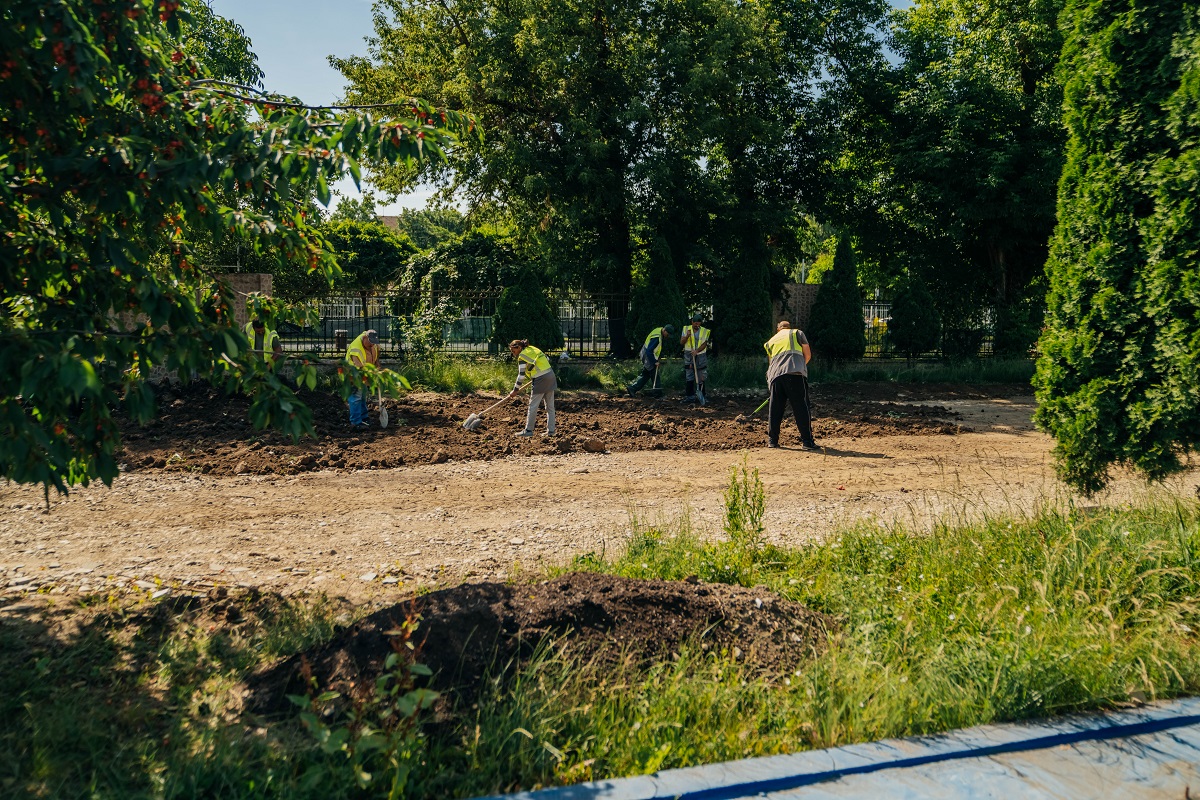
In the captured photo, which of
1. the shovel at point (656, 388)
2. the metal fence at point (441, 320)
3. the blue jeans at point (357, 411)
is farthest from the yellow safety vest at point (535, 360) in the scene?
the metal fence at point (441, 320)

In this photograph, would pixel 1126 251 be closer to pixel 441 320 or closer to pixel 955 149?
pixel 441 320

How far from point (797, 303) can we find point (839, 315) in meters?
3.20

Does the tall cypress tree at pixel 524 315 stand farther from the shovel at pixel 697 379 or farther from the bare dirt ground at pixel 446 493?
the bare dirt ground at pixel 446 493

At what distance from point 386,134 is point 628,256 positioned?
2068 centimetres

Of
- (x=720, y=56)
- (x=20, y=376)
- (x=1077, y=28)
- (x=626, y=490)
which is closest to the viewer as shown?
(x=20, y=376)

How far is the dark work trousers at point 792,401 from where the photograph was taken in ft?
37.6

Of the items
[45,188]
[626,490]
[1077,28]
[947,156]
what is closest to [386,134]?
[45,188]

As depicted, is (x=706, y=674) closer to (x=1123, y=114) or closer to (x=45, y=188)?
(x=45, y=188)

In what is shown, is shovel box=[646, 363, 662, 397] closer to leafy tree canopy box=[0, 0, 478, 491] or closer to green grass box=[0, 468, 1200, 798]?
green grass box=[0, 468, 1200, 798]

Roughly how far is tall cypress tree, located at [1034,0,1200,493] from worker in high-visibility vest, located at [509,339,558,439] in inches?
254

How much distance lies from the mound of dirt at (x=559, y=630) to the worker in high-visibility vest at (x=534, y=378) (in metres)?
7.22

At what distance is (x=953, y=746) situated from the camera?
3752 millimetres

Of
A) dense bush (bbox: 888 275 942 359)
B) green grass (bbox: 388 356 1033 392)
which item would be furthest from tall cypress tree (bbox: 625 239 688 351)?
dense bush (bbox: 888 275 942 359)

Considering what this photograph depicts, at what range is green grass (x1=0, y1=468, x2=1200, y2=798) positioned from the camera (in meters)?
3.38
